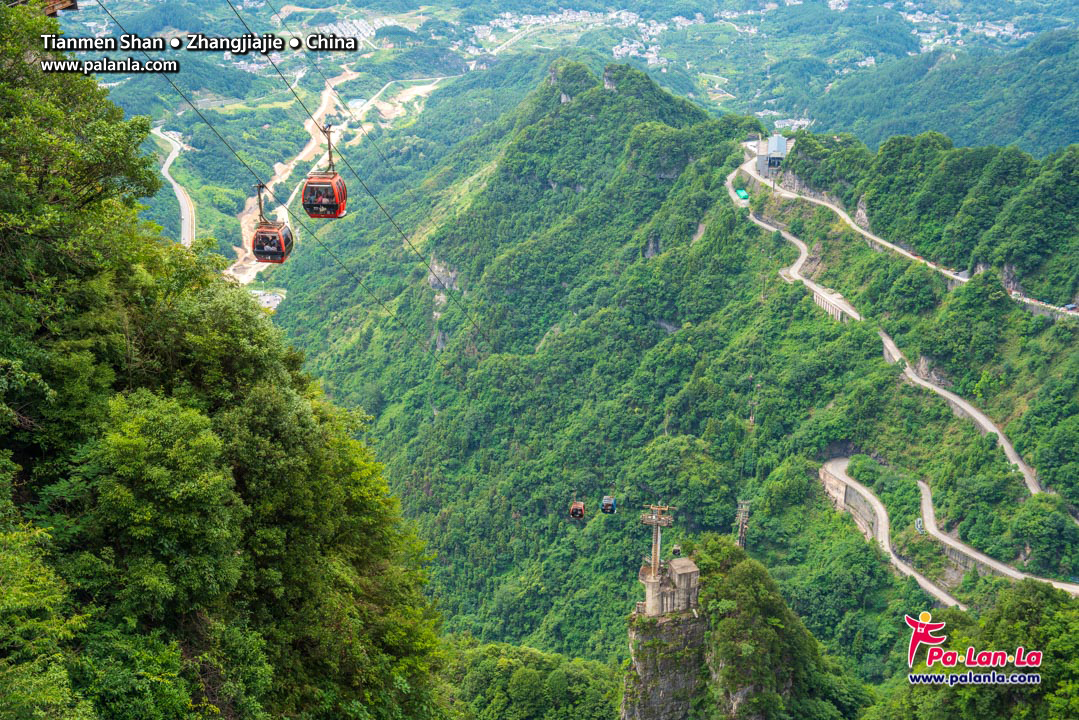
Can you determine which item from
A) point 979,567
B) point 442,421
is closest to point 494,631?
point 442,421

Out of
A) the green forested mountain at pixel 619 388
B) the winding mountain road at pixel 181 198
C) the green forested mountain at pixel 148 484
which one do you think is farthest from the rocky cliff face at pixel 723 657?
the winding mountain road at pixel 181 198

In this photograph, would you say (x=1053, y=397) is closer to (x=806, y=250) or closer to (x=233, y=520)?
(x=806, y=250)

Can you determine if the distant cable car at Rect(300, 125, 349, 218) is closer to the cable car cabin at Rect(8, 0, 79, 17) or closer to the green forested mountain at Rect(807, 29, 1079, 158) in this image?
the cable car cabin at Rect(8, 0, 79, 17)

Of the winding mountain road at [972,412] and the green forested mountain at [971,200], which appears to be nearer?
the winding mountain road at [972,412]

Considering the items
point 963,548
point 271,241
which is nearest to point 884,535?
point 963,548

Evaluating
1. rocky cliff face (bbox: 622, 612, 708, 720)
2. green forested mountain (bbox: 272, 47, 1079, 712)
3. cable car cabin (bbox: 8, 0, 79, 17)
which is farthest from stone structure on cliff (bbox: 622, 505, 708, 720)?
cable car cabin (bbox: 8, 0, 79, 17)

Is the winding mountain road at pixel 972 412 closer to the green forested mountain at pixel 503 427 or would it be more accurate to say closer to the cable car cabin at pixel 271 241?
the green forested mountain at pixel 503 427
